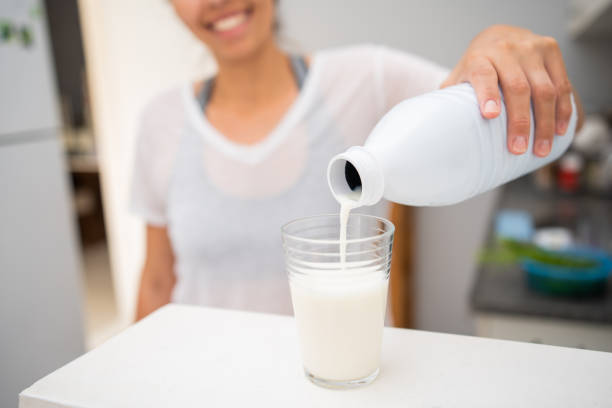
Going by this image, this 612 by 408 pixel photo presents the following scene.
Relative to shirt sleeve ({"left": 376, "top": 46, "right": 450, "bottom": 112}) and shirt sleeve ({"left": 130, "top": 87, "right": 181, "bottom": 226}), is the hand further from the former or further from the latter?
shirt sleeve ({"left": 130, "top": 87, "right": 181, "bottom": 226})

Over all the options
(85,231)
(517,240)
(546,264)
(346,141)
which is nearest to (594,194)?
(517,240)

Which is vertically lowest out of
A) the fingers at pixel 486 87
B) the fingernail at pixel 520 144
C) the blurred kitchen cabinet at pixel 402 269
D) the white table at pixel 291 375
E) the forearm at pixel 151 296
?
the blurred kitchen cabinet at pixel 402 269

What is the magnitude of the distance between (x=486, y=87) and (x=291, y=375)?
1.00 feet

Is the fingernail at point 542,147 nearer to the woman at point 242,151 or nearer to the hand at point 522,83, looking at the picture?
the hand at point 522,83

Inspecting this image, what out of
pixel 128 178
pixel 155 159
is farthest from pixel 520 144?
pixel 128 178

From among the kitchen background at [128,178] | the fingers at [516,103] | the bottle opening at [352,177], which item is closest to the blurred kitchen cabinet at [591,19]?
the kitchen background at [128,178]

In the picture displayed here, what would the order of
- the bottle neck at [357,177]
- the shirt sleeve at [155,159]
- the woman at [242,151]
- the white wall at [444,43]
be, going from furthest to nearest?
the white wall at [444,43]
the shirt sleeve at [155,159]
the woman at [242,151]
the bottle neck at [357,177]

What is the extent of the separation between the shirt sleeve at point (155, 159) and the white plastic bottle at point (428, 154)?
0.85m

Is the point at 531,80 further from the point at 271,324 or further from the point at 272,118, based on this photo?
the point at 272,118

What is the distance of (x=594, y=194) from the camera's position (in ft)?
5.69

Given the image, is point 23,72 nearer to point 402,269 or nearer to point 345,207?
point 345,207

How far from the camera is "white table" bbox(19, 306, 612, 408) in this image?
0.44 meters

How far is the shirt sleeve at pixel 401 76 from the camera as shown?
0.85 metres

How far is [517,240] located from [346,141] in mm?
537
